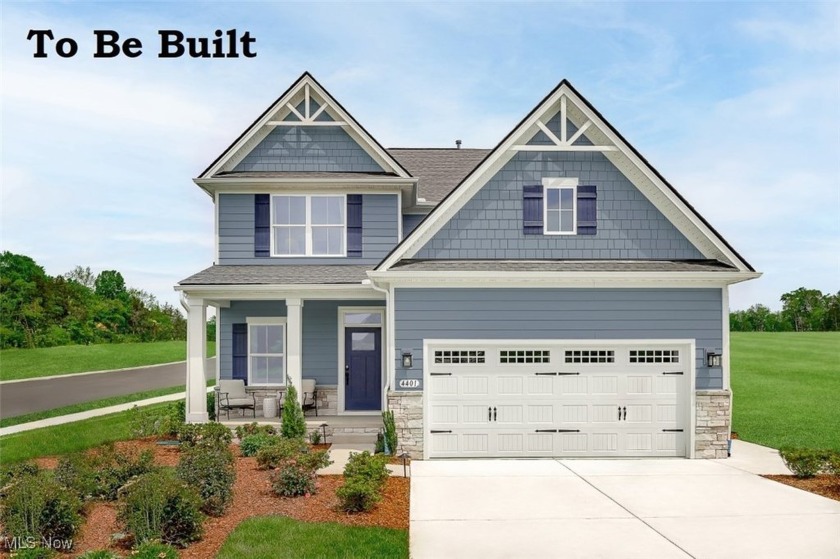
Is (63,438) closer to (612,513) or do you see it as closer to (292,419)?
(292,419)

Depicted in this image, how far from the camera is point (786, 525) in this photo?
8.80 m

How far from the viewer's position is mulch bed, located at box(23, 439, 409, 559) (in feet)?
25.9

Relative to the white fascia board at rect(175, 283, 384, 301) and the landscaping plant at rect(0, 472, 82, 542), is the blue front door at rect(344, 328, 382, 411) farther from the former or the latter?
the landscaping plant at rect(0, 472, 82, 542)

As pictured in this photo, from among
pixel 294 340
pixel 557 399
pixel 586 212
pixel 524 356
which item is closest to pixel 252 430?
pixel 294 340

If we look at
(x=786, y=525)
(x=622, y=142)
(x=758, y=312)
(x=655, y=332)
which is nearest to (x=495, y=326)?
(x=655, y=332)

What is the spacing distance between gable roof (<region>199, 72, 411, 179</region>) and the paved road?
11059mm

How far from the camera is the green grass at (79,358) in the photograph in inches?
1304

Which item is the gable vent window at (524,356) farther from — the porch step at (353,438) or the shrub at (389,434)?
the porch step at (353,438)

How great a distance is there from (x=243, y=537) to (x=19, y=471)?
4.57 meters

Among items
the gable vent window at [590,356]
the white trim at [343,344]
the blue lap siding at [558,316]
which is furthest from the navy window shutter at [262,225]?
the gable vent window at [590,356]

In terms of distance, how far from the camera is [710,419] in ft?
43.7

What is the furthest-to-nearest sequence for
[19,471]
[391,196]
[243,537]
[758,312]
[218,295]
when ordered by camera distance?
[758,312]
[391,196]
[218,295]
[19,471]
[243,537]

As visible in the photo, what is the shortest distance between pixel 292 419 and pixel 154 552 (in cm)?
733

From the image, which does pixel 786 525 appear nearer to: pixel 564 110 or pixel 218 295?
pixel 564 110
